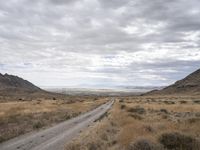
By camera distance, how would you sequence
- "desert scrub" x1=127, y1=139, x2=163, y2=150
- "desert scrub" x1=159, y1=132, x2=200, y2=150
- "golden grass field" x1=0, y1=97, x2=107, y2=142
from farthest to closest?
"golden grass field" x1=0, y1=97, x2=107, y2=142 → "desert scrub" x1=159, y1=132, x2=200, y2=150 → "desert scrub" x1=127, y1=139, x2=163, y2=150

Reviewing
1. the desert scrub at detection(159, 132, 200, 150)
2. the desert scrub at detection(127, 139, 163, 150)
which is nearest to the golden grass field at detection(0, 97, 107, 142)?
the desert scrub at detection(127, 139, 163, 150)

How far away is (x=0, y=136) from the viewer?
19.2 meters

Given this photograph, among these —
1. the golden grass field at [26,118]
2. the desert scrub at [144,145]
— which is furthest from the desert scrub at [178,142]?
the golden grass field at [26,118]

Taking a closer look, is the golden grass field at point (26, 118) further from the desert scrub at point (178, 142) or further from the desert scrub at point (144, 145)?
the desert scrub at point (178, 142)

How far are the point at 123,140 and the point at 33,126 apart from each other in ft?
41.1

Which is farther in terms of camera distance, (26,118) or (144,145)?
(26,118)

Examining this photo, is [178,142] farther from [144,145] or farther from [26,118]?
[26,118]

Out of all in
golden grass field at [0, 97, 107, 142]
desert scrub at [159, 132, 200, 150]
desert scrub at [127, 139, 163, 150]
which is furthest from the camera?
golden grass field at [0, 97, 107, 142]

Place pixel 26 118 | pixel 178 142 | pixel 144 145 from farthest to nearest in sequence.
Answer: pixel 26 118 → pixel 178 142 → pixel 144 145

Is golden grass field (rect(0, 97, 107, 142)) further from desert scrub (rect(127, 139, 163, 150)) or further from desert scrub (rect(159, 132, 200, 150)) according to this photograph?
desert scrub (rect(159, 132, 200, 150))

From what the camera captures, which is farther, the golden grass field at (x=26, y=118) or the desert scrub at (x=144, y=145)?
the golden grass field at (x=26, y=118)

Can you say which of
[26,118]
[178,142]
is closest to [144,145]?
[178,142]

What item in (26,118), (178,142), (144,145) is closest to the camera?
(144,145)

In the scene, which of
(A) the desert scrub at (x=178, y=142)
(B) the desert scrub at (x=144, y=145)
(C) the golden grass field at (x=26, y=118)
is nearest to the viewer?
(B) the desert scrub at (x=144, y=145)
